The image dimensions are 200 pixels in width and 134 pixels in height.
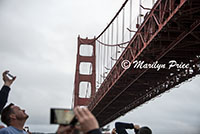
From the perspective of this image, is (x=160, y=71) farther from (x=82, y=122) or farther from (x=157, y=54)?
(x=82, y=122)

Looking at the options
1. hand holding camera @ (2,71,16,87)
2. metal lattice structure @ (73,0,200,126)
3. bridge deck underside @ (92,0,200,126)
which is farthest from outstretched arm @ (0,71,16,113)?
bridge deck underside @ (92,0,200,126)

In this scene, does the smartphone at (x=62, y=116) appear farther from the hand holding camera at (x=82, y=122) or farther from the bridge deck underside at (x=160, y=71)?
the bridge deck underside at (x=160, y=71)

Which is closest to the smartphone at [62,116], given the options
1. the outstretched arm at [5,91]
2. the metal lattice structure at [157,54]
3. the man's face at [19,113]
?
the outstretched arm at [5,91]

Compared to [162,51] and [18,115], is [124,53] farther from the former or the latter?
[18,115]

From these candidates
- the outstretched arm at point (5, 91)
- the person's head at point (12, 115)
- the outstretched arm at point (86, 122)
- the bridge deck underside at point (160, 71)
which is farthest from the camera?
the bridge deck underside at point (160, 71)

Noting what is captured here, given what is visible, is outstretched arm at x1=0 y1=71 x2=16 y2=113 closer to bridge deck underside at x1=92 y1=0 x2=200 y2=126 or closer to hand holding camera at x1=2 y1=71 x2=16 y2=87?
hand holding camera at x1=2 y1=71 x2=16 y2=87
